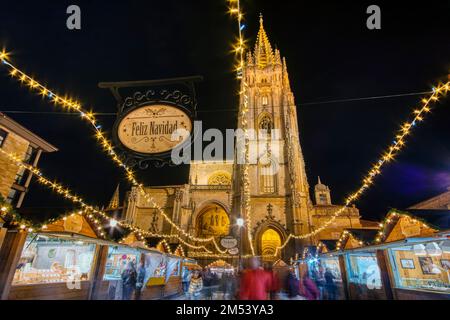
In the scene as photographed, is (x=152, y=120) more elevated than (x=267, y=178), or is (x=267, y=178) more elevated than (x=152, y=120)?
(x=267, y=178)

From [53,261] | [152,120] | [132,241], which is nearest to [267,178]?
[132,241]

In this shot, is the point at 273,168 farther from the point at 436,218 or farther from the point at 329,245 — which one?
the point at 436,218

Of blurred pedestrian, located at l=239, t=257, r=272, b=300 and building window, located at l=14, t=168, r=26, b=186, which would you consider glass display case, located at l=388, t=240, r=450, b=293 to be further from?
building window, located at l=14, t=168, r=26, b=186

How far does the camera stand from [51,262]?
24.0 ft

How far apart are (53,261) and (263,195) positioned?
70.5 ft

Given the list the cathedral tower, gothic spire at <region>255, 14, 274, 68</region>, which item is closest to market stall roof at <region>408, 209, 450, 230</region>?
the cathedral tower

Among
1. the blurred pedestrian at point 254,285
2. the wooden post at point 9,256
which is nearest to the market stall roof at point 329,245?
the blurred pedestrian at point 254,285

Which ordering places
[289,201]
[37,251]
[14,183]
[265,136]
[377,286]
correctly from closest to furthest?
[37,251], [377,286], [14,183], [289,201], [265,136]

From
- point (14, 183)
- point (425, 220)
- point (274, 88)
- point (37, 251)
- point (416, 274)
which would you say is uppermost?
point (274, 88)

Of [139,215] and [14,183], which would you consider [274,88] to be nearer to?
[139,215]
